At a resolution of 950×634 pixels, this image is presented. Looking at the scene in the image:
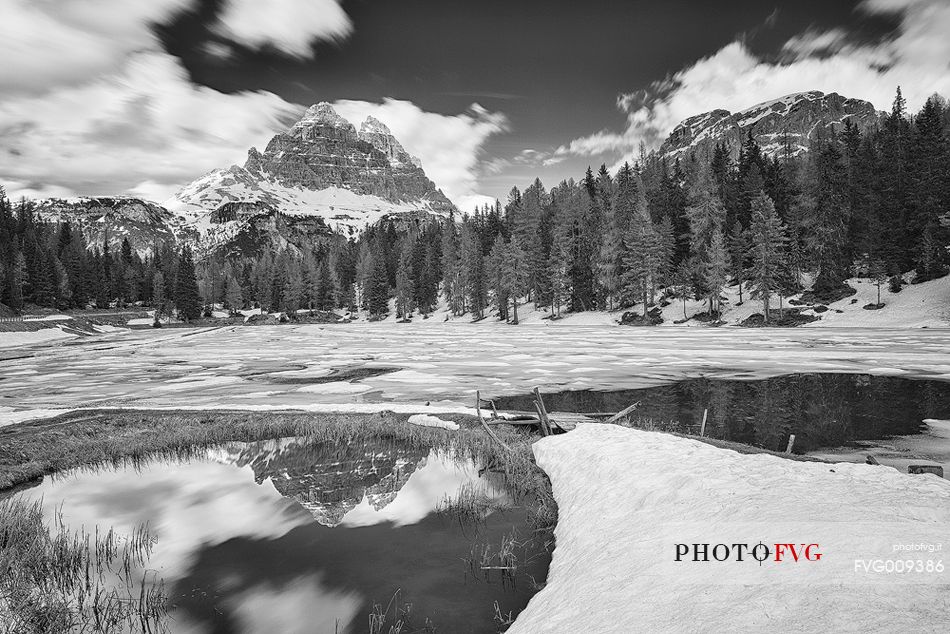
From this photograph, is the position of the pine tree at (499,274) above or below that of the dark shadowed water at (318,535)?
above

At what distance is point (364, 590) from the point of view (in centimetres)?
492

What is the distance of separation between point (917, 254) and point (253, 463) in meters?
56.7

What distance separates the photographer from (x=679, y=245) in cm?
6044

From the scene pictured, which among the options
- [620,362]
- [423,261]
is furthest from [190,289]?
[620,362]

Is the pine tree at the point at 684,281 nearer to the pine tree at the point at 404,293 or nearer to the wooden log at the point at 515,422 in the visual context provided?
the wooden log at the point at 515,422

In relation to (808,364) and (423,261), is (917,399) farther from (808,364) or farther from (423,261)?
(423,261)

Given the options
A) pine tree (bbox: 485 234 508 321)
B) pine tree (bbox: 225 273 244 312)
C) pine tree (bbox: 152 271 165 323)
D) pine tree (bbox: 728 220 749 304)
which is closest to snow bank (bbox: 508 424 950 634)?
pine tree (bbox: 728 220 749 304)

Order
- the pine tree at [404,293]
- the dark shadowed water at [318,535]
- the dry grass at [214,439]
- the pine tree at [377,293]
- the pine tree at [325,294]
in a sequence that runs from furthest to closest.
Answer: the pine tree at [325,294], the pine tree at [377,293], the pine tree at [404,293], the dry grass at [214,439], the dark shadowed water at [318,535]

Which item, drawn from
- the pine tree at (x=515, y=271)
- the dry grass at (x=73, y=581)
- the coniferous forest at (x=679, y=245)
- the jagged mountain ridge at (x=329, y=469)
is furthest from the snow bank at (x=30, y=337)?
the pine tree at (x=515, y=271)

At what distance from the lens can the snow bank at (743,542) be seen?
275cm

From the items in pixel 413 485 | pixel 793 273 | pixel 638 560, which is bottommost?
pixel 413 485

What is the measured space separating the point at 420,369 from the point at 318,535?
15345mm

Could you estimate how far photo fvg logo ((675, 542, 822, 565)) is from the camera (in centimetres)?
344

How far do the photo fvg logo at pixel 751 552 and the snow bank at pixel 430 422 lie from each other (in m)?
7.39
